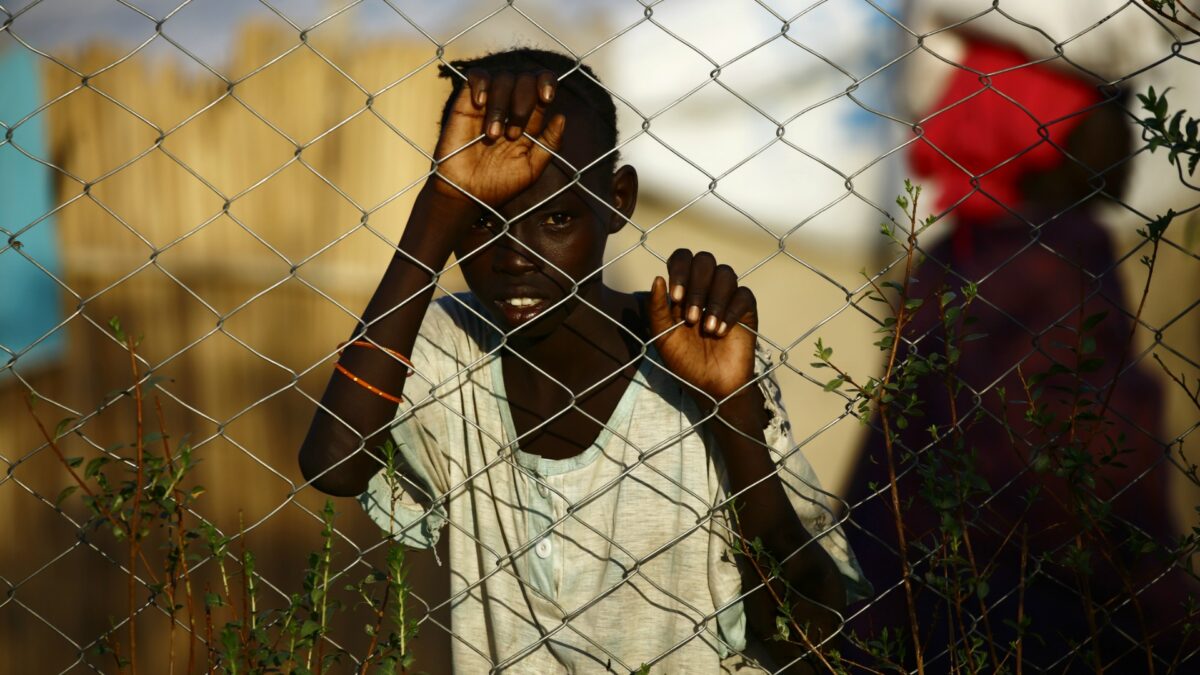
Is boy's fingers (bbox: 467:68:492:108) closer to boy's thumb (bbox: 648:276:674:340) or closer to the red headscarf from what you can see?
boy's thumb (bbox: 648:276:674:340)

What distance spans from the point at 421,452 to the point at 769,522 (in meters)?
0.63

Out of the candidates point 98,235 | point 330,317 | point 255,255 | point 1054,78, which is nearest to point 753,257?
point 1054,78

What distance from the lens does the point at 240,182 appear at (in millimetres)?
3455

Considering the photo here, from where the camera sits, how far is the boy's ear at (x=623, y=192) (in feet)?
7.19

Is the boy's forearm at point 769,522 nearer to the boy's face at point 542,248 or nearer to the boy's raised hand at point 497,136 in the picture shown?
the boy's face at point 542,248

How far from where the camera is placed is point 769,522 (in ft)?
6.02

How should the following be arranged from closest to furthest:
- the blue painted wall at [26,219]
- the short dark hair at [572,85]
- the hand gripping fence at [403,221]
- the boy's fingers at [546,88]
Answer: the boy's fingers at [546,88]
the short dark hair at [572,85]
the hand gripping fence at [403,221]
the blue painted wall at [26,219]

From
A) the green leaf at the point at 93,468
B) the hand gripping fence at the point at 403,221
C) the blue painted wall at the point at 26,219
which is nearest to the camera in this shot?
the green leaf at the point at 93,468

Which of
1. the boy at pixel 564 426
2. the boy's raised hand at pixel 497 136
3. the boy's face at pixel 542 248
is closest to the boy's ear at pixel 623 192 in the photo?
the boy at pixel 564 426

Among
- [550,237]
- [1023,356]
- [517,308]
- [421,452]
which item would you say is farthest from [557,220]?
[1023,356]

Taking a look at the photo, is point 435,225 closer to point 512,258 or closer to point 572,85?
point 512,258

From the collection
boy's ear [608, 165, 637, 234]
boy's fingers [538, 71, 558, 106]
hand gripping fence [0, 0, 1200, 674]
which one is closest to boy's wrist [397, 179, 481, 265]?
boy's fingers [538, 71, 558, 106]

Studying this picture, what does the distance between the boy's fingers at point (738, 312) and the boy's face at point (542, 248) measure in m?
0.27

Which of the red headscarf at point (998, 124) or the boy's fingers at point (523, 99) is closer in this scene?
the boy's fingers at point (523, 99)
